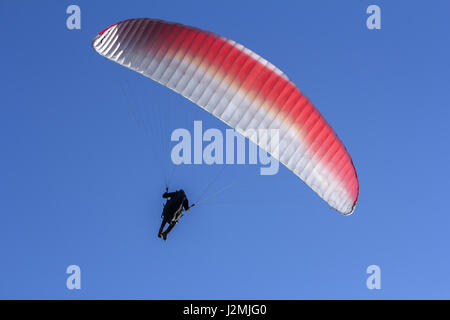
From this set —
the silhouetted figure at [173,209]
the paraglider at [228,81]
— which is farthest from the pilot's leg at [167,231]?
the paraglider at [228,81]

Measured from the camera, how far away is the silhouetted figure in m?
17.0

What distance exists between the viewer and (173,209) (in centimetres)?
1703

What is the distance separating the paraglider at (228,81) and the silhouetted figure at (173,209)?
9.67 feet

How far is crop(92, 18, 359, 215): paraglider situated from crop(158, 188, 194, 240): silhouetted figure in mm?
2948

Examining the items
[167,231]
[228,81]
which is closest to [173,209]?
[167,231]

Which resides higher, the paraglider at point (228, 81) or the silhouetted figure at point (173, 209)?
the paraglider at point (228, 81)

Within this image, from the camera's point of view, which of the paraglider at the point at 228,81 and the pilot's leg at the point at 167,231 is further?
the pilot's leg at the point at 167,231

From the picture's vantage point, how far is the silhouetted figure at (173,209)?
17016mm

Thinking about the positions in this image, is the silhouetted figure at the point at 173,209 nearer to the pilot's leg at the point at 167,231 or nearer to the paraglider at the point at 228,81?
the pilot's leg at the point at 167,231

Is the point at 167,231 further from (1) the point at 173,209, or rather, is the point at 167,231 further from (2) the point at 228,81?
(2) the point at 228,81

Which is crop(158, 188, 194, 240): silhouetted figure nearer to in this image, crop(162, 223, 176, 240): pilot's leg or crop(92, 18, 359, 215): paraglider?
crop(162, 223, 176, 240): pilot's leg

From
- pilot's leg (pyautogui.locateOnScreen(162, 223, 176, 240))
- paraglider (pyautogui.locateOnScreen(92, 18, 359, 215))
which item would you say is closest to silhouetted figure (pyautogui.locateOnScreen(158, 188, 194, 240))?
pilot's leg (pyautogui.locateOnScreen(162, 223, 176, 240))

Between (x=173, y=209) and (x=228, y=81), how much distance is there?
4133mm
